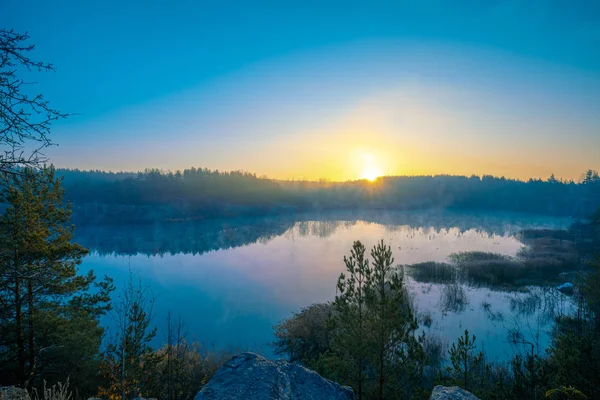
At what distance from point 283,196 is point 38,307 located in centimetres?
10195

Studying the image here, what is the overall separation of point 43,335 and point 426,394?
10.3 metres

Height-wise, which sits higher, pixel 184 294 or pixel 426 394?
pixel 426 394

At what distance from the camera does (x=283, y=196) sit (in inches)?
4360

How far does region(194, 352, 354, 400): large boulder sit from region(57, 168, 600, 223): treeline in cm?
8012

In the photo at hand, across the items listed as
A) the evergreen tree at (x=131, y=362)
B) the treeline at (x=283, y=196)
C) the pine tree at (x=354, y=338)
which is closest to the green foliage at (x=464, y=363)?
the pine tree at (x=354, y=338)

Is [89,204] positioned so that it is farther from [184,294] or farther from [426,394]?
[426,394]

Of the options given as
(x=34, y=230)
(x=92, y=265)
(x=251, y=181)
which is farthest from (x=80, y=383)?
(x=251, y=181)

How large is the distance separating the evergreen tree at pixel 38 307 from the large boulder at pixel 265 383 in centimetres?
591

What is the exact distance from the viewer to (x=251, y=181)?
125562 millimetres

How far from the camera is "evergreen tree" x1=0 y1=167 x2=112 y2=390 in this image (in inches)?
317

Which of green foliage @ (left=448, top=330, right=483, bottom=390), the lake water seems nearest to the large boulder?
green foliage @ (left=448, top=330, right=483, bottom=390)

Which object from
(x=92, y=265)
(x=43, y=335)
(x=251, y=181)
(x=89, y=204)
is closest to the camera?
(x=43, y=335)

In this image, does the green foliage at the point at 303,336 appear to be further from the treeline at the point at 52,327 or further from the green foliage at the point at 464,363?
the green foliage at the point at 464,363

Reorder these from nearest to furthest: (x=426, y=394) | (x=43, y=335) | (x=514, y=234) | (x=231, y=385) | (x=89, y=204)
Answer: (x=231, y=385) < (x=426, y=394) < (x=43, y=335) < (x=514, y=234) < (x=89, y=204)
